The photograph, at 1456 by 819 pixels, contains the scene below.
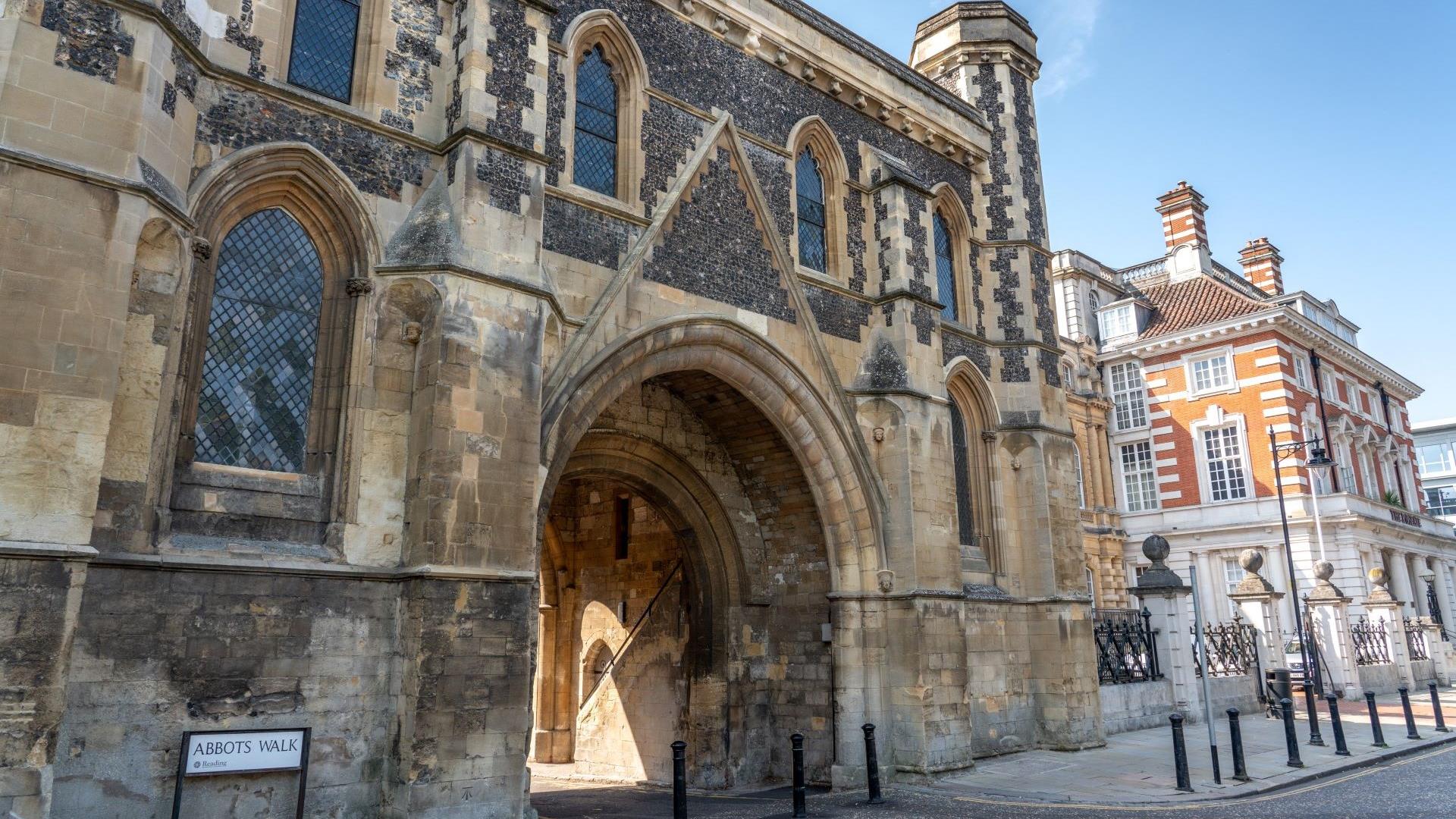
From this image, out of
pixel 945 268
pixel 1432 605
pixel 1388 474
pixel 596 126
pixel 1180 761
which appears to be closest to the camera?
pixel 1180 761

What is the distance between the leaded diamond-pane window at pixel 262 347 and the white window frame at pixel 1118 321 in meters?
35.7

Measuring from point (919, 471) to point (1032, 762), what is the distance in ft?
15.3

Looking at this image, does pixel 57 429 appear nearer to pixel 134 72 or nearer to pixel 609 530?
pixel 134 72

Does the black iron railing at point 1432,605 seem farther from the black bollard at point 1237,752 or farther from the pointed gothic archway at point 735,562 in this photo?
the pointed gothic archway at point 735,562

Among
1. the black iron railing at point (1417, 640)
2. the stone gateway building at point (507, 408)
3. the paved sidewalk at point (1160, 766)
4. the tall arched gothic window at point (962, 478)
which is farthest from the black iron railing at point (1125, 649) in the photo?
Result: the black iron railing at point (1417, 640)

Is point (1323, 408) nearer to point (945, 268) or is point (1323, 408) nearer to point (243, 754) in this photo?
point (945, 268)

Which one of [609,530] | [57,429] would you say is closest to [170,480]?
[57,429]

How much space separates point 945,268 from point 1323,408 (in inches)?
978

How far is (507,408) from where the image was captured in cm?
951

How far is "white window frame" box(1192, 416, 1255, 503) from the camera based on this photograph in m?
34.7

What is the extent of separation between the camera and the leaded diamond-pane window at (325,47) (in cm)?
981

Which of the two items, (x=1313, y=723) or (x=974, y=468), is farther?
(x=974, y=468)

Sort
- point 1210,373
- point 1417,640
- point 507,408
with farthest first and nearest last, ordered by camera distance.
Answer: point 1210,373 → point 1417,640 → point 507,408

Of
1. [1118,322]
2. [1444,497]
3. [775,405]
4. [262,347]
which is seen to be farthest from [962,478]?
[1444,497]
